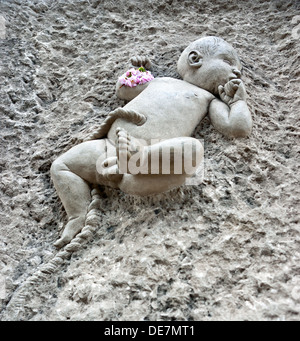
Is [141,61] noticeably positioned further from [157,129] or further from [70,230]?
[70,230]

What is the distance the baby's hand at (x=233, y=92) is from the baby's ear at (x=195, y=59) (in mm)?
169

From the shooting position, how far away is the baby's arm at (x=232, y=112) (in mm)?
1609

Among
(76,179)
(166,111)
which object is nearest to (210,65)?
(166,111)

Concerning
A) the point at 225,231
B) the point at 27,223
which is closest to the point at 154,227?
the point at 225,231

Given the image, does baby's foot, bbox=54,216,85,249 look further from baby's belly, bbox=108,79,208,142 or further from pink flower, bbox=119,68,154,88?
pink flower, bbox=119,68,154,88

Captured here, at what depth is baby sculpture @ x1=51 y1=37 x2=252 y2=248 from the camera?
4.63 feet

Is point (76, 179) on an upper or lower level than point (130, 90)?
lower

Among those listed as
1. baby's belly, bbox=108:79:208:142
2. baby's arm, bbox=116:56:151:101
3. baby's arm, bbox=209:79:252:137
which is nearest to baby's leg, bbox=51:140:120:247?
baby's belly, bbox=108:79:208:142

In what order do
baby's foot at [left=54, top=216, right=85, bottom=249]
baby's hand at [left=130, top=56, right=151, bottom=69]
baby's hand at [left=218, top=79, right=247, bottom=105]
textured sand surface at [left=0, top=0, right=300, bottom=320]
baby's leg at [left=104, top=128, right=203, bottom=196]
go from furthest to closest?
baby's hand at [left=130, top=56, right=151, bottom=69], baby's hand at [left=218, top=79, right=247, bottom=105], baby's foot at [left=54, top=216, right=85, bottom=249], baby's leg at [left=104, top=128, right=203, bottom=196], textured sand surface at [left=0, top=0, right=300, bottom=320]

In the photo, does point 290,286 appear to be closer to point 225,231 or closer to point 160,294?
point 225,231

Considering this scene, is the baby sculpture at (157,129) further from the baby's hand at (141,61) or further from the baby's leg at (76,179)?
the baby's hand at (141,61)

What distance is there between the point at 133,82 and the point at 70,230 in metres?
0.75

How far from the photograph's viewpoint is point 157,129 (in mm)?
1590

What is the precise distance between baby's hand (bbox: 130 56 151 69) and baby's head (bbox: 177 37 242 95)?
0.60 feet
